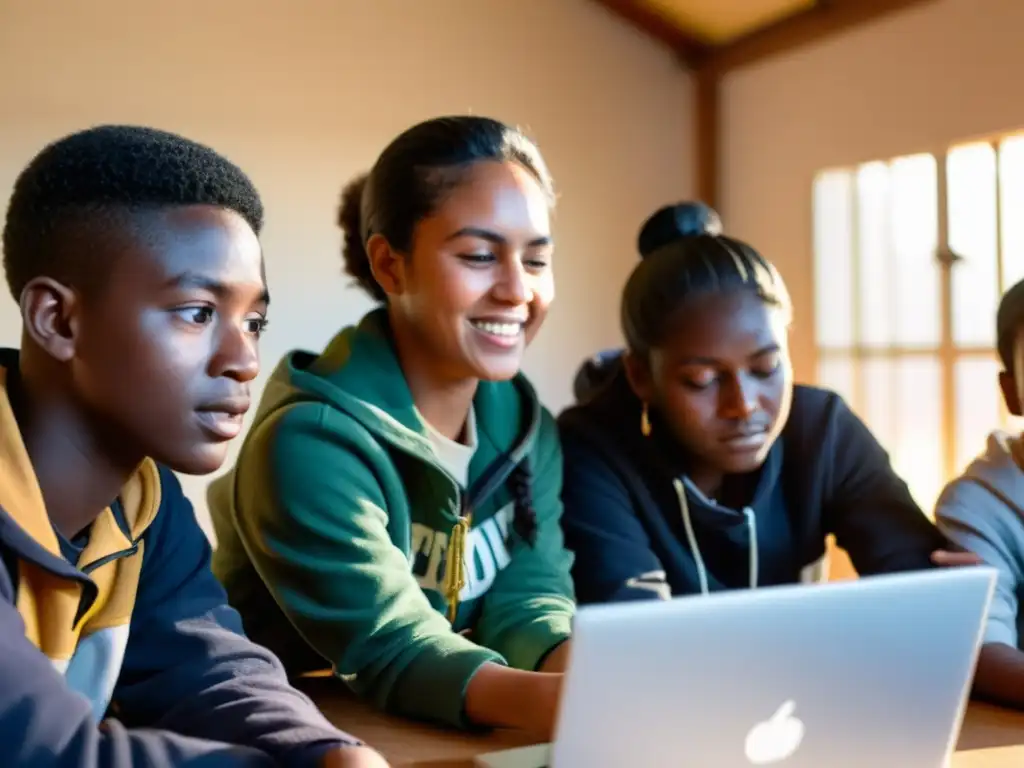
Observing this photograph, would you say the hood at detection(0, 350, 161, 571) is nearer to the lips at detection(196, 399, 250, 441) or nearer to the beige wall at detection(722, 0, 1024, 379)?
the lips at detection(196, 399, 250, 441)

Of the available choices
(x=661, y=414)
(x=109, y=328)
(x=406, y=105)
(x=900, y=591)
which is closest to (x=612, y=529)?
(x=661, y=414)

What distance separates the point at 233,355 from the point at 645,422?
0.65 metres

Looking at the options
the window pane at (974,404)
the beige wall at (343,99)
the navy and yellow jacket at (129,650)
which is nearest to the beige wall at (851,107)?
the beige wall at (343,99)

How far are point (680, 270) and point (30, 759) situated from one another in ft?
2.86

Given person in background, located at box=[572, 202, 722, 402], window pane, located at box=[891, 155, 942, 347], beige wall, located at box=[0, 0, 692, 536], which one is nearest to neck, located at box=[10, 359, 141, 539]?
person in background, located at box=[572, 202, 722, 402]

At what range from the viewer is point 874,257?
258 centimetres

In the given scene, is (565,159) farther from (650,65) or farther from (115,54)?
(115,54)

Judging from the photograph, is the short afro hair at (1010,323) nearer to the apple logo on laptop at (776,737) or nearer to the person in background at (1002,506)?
the person in background at (1002,506)

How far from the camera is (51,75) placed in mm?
2418

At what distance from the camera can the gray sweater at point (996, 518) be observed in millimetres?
1111

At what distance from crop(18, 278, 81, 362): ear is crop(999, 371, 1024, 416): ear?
3.32 feet

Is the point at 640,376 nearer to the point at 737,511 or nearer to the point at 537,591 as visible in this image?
the point at 737,511

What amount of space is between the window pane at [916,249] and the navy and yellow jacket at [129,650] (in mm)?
2012

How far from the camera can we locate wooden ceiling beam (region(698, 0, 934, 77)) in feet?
8.27
